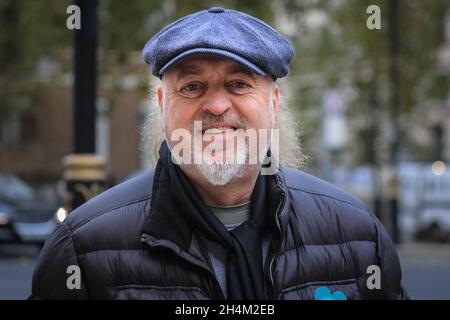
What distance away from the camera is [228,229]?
2.60 m

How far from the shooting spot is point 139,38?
19.6 meters

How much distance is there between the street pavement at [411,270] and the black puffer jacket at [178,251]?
7489 millimetres

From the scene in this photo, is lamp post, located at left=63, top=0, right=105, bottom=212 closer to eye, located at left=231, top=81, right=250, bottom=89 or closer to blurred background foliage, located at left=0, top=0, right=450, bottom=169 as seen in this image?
eye, located at left=231, top=81, right=250, bottom=89

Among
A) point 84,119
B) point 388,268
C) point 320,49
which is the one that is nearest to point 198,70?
point 388,268

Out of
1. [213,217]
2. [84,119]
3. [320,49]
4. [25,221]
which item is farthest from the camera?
[320,49]

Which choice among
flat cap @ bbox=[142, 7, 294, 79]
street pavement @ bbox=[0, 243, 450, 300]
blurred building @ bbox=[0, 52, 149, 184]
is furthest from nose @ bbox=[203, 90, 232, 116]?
blurred building @ bbox=[0, 52, 149, 184]

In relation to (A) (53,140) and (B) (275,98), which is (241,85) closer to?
(B) (275,98)

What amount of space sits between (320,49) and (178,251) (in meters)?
23.3

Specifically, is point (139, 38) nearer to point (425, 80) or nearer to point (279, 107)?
point (425, 80)

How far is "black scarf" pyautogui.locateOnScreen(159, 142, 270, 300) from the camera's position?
99.0 inches

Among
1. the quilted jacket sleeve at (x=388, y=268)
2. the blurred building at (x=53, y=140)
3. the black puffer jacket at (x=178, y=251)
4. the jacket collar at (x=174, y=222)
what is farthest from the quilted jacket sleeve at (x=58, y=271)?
the blurred building at (x=53, y=140)

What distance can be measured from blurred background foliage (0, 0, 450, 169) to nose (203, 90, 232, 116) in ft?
55.4

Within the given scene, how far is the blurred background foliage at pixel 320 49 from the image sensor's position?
65.1ft
